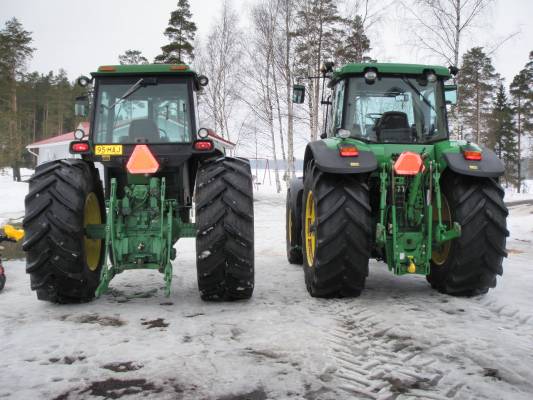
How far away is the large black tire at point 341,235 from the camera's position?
4.46m

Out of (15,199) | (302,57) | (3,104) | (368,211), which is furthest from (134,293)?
(3,104)

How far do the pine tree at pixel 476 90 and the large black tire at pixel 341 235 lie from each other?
2717 cm

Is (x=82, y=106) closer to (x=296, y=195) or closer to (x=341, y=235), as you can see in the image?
(x=296, y=195)

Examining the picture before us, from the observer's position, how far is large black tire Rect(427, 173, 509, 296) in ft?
14.9

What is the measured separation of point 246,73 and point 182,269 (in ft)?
66.1

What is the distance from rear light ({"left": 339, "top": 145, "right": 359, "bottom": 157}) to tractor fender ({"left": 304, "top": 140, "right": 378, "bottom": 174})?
31 mm

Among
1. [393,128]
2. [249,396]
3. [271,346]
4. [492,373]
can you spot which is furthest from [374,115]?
[249,396]

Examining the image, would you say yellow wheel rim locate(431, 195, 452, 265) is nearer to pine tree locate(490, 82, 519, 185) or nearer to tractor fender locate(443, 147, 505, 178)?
tractor fender locate(443, 147, 505, 178)

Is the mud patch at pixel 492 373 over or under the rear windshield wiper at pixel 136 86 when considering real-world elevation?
under

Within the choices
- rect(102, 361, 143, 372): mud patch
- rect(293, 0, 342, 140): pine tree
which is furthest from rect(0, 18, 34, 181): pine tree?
rect(102, 361, 143, 372): mud patch

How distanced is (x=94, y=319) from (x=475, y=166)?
3.83m

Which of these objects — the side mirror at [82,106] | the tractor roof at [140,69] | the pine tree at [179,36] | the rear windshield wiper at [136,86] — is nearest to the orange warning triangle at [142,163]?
the rear windshield wiper at [136,86]

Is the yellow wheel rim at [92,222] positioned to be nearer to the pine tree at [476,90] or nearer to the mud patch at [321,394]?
the mud patch at [321,394]

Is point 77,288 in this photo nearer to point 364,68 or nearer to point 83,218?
point 83,218
